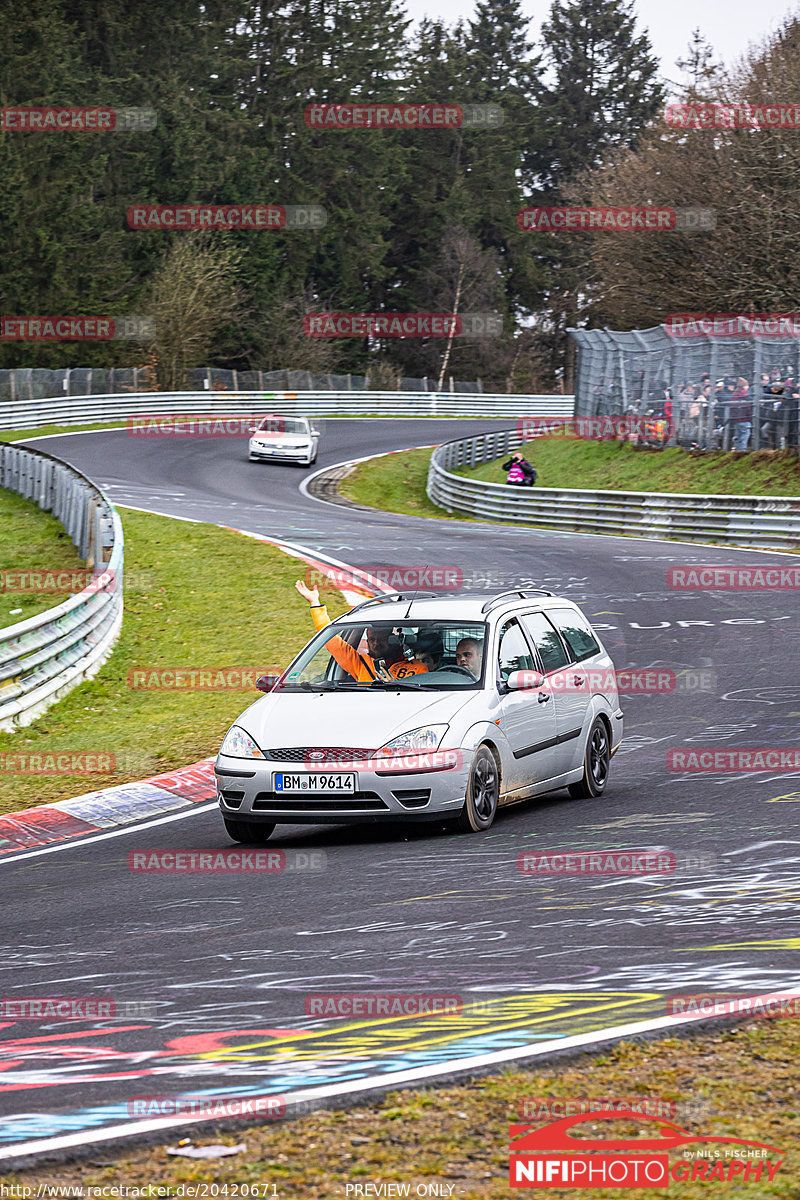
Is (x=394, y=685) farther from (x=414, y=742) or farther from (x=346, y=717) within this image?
(x=414, y=742)

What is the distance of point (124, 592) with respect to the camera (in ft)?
71.7

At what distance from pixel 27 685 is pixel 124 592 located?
24.0 ft

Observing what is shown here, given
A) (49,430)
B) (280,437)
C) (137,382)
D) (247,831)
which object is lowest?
(247,831)

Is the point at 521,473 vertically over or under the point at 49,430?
under

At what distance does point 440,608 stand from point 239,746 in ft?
6.79

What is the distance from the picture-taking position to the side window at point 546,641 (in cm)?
1129

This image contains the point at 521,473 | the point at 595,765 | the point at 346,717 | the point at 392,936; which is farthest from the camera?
the point at 521,473

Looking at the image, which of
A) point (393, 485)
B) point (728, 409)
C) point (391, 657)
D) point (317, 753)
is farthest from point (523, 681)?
point (393, 485)

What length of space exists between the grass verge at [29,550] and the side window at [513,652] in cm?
931

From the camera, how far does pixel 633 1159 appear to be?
396 cm

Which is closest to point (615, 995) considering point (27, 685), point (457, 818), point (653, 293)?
point (457, 818)

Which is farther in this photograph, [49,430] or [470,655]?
[49,430]

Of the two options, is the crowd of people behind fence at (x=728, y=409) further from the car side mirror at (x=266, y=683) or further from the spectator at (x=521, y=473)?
the car side mirror at (x=266, y=683)

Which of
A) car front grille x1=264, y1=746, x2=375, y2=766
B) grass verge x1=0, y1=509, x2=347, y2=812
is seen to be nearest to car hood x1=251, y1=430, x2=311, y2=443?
grass verge x1=0, y1=509, x2=347, y2=812
